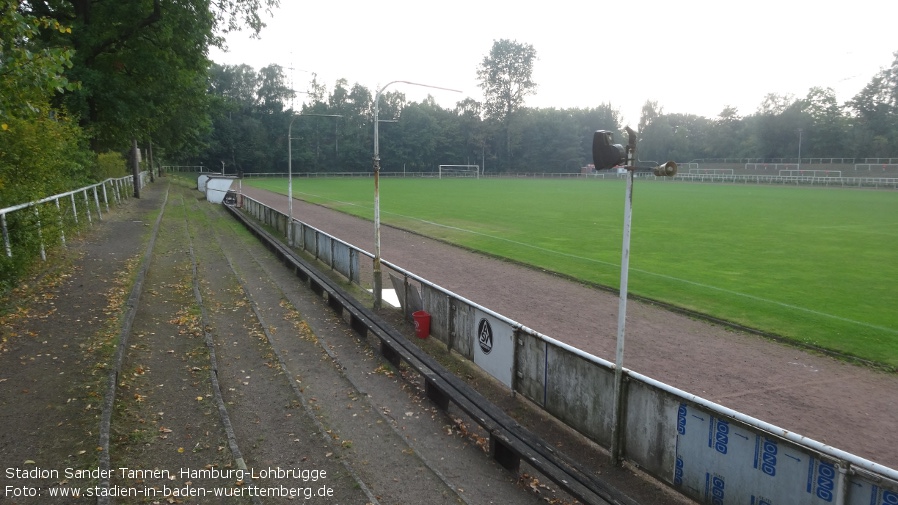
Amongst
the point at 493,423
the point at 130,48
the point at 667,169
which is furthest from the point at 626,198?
the point at 130,48

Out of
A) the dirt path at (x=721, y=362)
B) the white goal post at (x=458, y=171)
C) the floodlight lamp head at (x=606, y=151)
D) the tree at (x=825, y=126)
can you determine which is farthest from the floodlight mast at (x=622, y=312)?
the white goal post at (x=458, y=171)

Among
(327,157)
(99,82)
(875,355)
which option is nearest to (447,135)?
(327,157)

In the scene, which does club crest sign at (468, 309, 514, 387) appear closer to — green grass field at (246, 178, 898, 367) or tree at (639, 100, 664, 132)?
green grass field at (246, 178, 898, 367)

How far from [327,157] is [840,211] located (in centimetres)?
9215

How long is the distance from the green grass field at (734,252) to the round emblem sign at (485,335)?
21.8ft

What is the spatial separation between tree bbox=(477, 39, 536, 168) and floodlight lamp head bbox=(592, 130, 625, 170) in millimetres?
116091

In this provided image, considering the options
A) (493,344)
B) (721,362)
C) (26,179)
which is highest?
(26,179)

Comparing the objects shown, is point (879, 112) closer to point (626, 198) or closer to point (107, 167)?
point (107, 167)

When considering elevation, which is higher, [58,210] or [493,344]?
[58,210]

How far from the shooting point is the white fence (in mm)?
4668

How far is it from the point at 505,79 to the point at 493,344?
117238 millimetres

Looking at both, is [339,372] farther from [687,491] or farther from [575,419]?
[687,491]

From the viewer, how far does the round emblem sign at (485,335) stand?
9473mm

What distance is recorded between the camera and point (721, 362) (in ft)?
35.3
